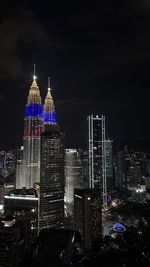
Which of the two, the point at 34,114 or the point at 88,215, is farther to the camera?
the point at 34,114

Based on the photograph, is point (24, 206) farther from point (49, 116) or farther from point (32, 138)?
point (49, 116)

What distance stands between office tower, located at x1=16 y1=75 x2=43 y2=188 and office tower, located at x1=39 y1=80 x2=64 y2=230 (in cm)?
130

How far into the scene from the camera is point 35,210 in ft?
51.7

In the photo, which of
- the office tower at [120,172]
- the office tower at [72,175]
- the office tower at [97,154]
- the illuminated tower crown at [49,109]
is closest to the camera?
the office tower at [97,154]

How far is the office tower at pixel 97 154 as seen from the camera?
785 inches

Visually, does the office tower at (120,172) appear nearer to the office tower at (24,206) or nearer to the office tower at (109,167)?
the office tower at (109,167)

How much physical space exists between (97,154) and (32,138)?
5049 mm

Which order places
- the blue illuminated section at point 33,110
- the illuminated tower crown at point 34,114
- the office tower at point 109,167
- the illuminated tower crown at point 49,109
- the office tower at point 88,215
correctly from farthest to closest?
the office tower at point 109,167, the illuminated tower crown at point 49,109, the blue illuminated section at point 33,110, the illuminated tower crown at point 34,114, the office tower at point 88,215

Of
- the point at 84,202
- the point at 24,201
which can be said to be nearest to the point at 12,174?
the point at 24,201

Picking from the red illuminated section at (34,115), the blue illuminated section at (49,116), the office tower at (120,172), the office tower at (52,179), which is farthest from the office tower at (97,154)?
the office tower at (120,172)

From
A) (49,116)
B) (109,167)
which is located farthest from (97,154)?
(109,167)

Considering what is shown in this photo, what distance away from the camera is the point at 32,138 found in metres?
20.6

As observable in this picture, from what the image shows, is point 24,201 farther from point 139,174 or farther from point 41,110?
point 139,174

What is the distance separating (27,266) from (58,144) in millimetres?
16314
